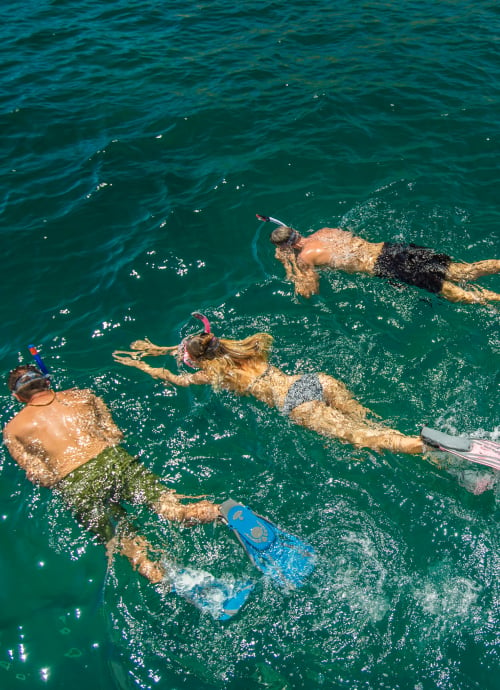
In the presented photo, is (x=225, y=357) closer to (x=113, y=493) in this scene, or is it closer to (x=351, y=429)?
(x=351, y=429)

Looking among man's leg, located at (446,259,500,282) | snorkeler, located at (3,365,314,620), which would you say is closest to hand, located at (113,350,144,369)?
snorkeler, located at (3,365,314,620)

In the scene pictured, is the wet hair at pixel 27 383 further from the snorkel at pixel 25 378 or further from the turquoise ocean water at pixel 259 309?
the turquoise ocean water at pixel 259 309

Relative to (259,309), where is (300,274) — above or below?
above

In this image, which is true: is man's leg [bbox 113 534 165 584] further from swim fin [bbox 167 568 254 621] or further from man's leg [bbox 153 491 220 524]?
man's leg [bbox 153 491 220 524]

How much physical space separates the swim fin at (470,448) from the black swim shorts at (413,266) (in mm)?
2788

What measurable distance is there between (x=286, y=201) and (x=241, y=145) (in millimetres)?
2337

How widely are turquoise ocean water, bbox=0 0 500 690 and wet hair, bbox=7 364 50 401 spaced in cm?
84

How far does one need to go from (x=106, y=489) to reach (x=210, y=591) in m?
1.55

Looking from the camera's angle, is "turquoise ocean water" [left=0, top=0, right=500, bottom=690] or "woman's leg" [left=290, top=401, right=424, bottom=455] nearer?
"turquoise ocean water" [left=0, top=0, right=500, bottom=690]

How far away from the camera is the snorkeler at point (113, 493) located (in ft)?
16.3

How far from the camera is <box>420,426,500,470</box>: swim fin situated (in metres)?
5.07

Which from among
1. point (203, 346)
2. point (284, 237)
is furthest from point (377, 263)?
point (203, 346)

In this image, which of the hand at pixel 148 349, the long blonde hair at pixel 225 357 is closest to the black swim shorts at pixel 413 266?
the long blonde hair at pixel 225 357

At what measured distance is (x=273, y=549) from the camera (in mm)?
4980
